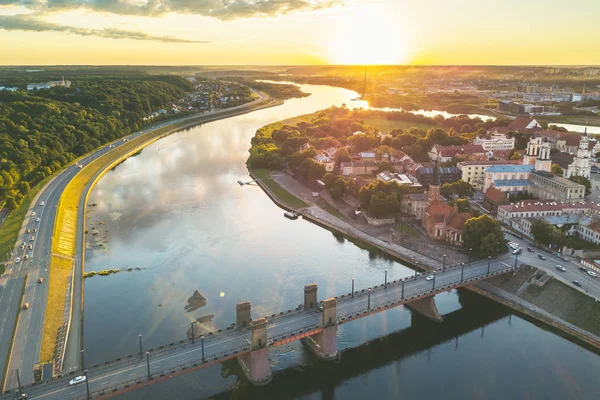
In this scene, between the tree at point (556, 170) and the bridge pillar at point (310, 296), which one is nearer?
the bridge pillar at point (310, 296)

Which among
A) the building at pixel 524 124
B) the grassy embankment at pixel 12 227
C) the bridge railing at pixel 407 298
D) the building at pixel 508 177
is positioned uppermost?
the building at pixel 524 124

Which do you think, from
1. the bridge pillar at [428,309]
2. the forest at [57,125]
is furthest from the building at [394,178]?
the forest at [57,125]

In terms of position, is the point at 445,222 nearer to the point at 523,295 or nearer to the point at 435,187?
the point at 435,187

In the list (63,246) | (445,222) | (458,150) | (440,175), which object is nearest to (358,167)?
(440,175)

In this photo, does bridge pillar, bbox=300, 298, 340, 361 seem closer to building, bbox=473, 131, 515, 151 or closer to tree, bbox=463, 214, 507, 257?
tree, bbox=463, 214, 507, 257

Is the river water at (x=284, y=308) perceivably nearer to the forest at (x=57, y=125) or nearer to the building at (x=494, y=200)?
the forest at (x=57, y=125)
